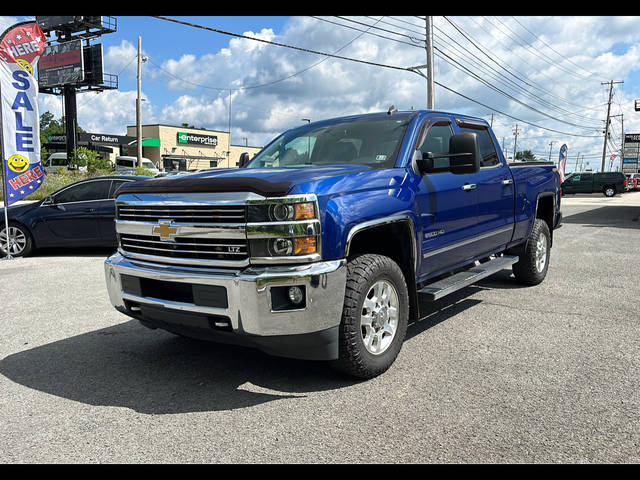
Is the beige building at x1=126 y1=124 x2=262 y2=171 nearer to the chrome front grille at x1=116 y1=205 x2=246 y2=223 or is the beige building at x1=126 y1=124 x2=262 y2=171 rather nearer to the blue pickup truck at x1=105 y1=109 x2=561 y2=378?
the blue pickup truck at x1=105 y1=109 x2=561 y2=378

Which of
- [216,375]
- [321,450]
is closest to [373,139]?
[216,375]

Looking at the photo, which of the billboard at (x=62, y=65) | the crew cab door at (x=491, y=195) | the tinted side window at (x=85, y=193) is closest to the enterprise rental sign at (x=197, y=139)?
the billboard at (x=62, y=65)

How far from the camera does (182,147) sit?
60.4 metres

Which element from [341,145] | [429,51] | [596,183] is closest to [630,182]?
[596,183]

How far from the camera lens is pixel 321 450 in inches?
107

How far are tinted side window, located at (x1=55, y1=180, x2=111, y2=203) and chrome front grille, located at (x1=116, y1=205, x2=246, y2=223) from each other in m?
6.17

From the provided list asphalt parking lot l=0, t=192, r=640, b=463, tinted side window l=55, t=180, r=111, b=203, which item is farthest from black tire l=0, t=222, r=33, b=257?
asphalt parking lot l=0, t=192, r=640, b=463

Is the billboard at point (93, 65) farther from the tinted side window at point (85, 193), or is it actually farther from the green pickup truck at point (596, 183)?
the green pickup truck at point (596, 183)

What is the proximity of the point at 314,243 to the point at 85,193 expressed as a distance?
25.0 ft

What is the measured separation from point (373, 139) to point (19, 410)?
329 cm

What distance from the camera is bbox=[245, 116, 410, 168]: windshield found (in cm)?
433

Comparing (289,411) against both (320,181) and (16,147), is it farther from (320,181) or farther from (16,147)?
(16,147)

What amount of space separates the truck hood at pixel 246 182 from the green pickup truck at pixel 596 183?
40.6 m

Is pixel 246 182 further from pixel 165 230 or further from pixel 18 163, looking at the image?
pixel 18 163
